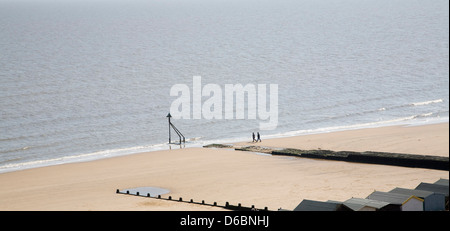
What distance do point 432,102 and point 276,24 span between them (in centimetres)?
7553

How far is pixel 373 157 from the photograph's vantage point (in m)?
33.2

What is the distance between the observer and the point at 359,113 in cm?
5044

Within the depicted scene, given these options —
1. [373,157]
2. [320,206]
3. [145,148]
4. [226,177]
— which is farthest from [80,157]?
[320,206]

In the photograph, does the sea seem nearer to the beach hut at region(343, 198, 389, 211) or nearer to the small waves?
the small waves

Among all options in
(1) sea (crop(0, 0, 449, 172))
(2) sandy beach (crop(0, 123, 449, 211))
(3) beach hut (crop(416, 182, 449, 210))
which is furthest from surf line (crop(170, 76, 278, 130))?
(3) beach hut (crop(416, 182, 449, 210))

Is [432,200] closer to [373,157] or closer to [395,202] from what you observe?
[395,202]

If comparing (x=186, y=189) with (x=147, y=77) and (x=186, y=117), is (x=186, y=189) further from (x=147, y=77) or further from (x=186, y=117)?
(x=147, y=77)

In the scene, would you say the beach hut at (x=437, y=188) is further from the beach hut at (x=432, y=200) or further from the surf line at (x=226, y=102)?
the surf line at (x=226, y=102)

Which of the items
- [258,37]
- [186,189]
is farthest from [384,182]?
[258,37]

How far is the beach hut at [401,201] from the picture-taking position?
827 inches

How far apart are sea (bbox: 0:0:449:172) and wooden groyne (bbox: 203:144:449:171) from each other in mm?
7240

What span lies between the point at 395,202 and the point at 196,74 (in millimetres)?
50459

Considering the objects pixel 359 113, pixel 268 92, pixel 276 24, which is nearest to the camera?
pixel 359 113

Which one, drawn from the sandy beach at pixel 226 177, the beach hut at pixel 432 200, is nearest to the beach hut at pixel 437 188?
the beach hut at pixel 432 200
